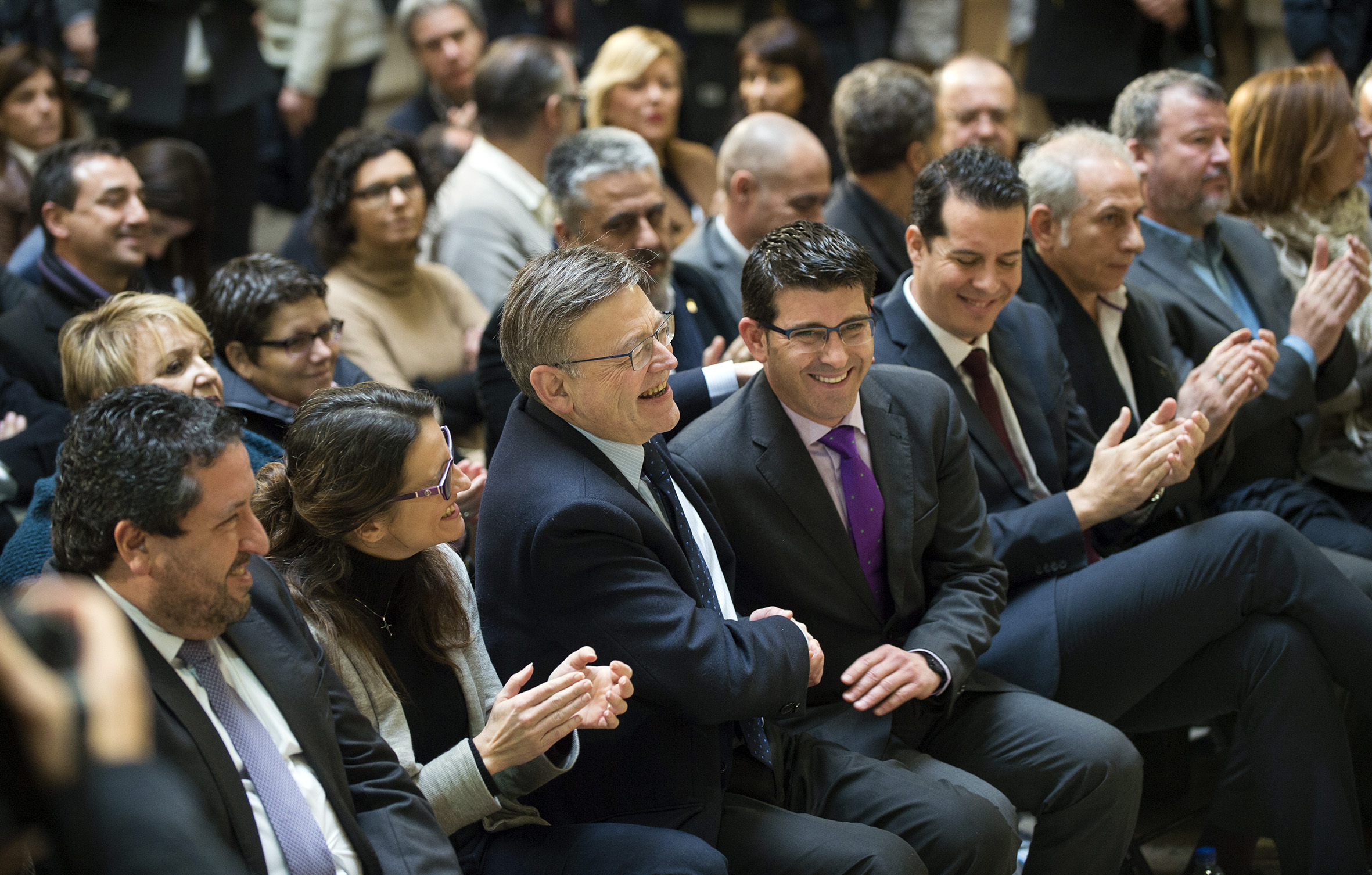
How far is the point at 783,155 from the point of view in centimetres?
353

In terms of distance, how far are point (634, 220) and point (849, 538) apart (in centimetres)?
130

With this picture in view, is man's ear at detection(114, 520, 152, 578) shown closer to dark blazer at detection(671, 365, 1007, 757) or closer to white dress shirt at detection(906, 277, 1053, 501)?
dark blazer at detection(671, 365, 1007, 757)

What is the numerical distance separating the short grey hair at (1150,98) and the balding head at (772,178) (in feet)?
2.70

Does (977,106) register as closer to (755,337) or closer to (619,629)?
(755,337)

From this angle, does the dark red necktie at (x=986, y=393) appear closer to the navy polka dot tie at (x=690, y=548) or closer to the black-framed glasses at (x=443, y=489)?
the navy polka dot tie at (x=690, y=548)

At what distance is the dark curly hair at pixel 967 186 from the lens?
2.62m

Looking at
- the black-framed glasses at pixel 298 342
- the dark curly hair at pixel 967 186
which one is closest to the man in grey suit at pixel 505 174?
the black-framed glasses at pixel 298 342

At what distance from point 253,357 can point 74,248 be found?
0.89 meters

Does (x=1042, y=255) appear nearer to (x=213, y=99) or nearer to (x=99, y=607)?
(x=99, y=607)

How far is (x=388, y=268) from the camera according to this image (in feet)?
11.6

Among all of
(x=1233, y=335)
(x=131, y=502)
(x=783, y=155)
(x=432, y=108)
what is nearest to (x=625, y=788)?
(x=131, y=502)

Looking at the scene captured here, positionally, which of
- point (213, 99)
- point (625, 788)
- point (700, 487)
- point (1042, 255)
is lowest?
point (625, 788)

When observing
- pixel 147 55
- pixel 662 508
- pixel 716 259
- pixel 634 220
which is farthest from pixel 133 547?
pixel 147 55

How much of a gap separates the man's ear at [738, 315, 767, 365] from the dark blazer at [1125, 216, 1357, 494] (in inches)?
50.2
